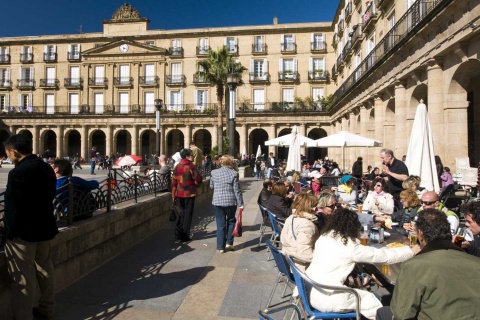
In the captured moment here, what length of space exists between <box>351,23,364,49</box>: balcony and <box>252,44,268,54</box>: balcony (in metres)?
15.7

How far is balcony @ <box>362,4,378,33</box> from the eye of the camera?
19438 millimetres

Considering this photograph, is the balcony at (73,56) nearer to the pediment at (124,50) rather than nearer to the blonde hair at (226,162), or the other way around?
the pediment at (124,50)

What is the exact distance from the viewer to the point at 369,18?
19922mm

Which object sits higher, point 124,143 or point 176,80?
point 176,80

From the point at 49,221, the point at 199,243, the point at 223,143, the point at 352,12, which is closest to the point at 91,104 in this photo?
the point at 223,143

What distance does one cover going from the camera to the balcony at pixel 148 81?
133 ft

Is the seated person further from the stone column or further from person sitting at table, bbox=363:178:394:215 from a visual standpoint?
the stone column

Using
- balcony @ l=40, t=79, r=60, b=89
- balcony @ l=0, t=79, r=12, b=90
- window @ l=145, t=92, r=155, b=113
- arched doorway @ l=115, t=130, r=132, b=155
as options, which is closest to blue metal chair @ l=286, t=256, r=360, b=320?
window @ l=145, t=92, r=155, b=113

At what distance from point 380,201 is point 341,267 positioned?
159 inches

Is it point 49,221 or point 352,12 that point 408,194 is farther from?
point 352,12

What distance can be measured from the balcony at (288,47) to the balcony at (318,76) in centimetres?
303

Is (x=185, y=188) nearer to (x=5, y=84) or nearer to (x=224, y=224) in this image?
(x=224, y=224)

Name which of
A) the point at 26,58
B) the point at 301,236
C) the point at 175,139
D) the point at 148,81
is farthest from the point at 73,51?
the point at 301,236

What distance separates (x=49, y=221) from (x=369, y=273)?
3.29 meters
